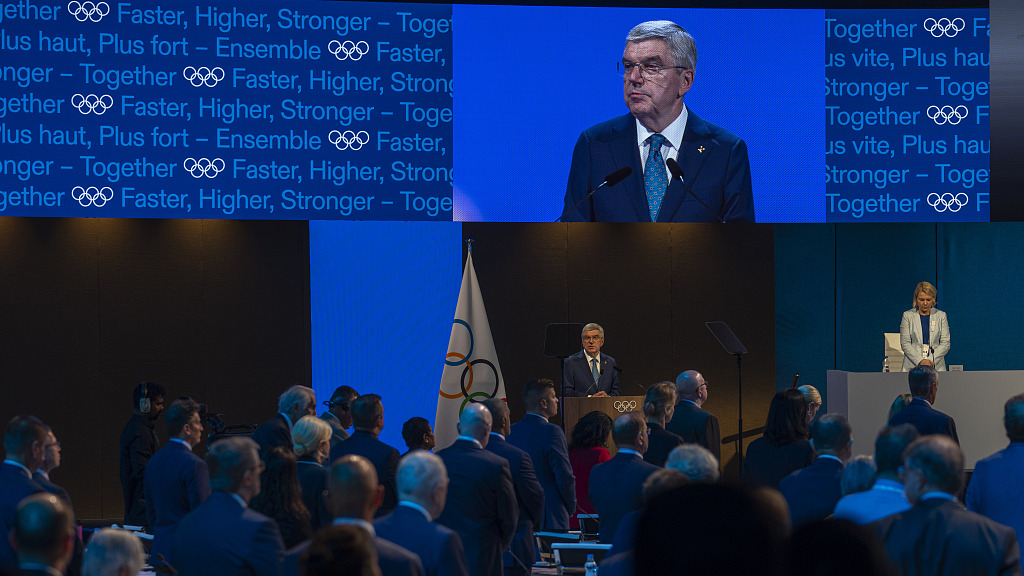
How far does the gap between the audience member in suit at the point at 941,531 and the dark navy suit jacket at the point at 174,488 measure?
2991 millimetres

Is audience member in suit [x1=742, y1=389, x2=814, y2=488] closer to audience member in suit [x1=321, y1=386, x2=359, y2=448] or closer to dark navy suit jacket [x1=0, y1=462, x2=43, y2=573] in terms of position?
audience member in suit [x1=321, y1=386, x2=359, y2=448]

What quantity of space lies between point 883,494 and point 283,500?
2201 mm

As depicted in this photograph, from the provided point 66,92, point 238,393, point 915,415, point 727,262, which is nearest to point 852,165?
point 727,262

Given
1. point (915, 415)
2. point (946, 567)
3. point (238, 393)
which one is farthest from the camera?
point (238, 393)

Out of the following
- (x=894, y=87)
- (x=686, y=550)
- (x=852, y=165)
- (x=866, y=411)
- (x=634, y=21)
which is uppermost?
(x=634, y=21)

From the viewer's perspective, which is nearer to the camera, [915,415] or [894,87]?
[915,415]

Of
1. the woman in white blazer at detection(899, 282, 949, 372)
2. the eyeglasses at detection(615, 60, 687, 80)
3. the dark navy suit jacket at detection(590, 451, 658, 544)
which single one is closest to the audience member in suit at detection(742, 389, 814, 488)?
the dark navy suit jacket at detection(590, 451, 658, 544)

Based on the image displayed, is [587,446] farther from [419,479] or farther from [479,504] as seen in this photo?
[419,479]

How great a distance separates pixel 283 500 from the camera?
4191 millimetres

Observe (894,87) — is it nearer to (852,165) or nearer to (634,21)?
(852,165)

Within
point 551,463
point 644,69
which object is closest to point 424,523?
point 551,463

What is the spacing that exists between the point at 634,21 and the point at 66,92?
5.15 m

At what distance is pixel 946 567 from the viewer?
127 inches

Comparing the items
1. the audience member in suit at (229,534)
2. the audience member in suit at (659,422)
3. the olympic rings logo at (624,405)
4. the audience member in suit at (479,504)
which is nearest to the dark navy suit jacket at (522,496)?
the audience member in suit at (479,504)
